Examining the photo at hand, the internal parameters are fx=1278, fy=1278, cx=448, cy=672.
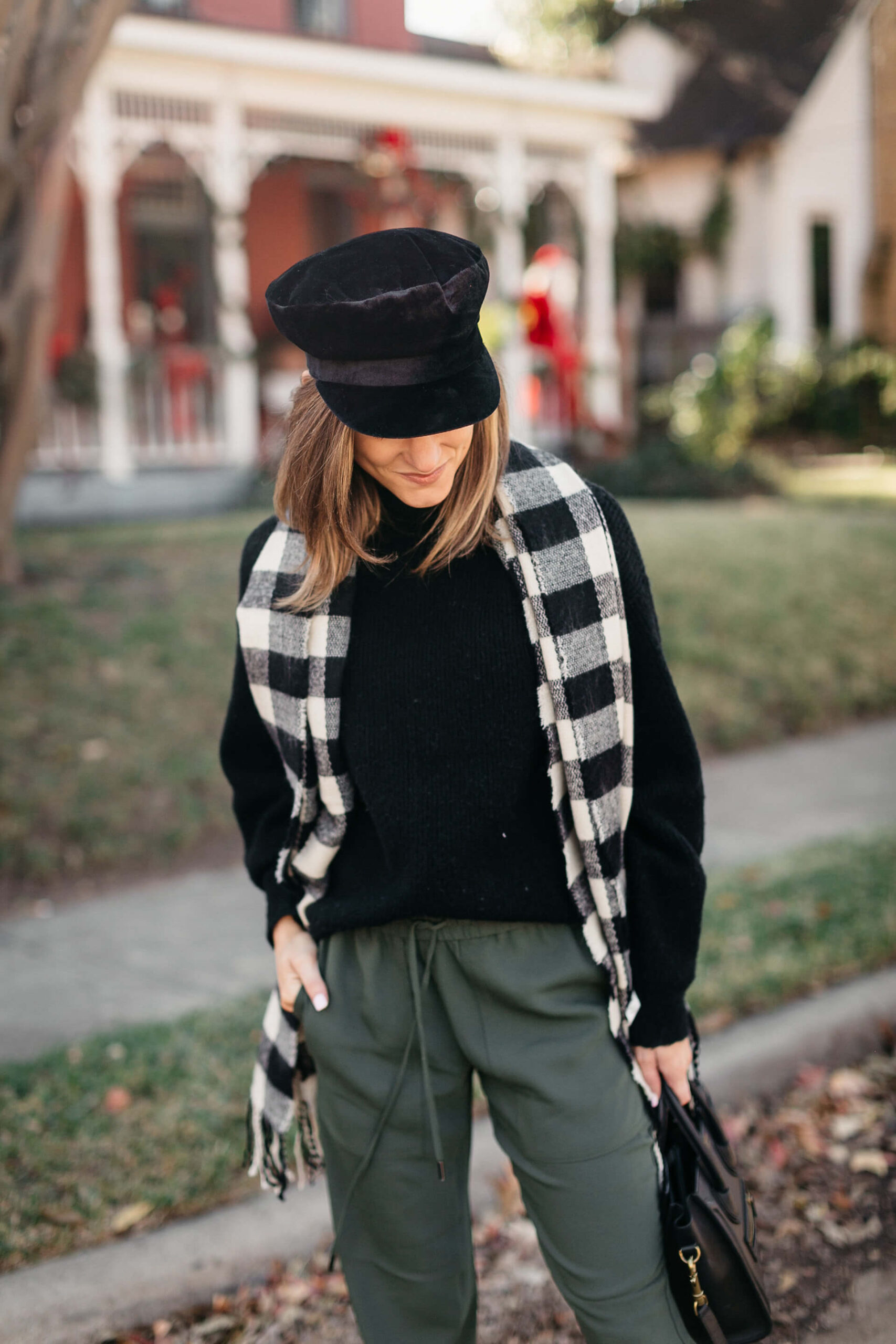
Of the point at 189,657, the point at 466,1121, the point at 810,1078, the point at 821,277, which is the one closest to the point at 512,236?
the point at 821,277

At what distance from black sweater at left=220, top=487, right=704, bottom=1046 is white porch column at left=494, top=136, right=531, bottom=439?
37.9ft

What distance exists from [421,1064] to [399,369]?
101 cm

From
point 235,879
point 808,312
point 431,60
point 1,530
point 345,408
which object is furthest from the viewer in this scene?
point 808,312

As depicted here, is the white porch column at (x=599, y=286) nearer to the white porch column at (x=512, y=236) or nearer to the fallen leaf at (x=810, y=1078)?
the white porch column at (x=512, y=236)

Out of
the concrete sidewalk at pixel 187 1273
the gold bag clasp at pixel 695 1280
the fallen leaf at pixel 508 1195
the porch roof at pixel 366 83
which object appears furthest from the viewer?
the porch roof at pixel 366 83

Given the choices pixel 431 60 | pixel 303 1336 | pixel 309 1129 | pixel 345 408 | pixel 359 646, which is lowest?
pixel 303 1336

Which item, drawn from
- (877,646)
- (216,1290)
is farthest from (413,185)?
(216,1290)

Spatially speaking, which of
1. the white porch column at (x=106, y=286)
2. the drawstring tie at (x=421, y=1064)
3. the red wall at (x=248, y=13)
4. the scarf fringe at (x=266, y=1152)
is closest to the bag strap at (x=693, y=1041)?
the drawstring tie at (x=421, y=1064)

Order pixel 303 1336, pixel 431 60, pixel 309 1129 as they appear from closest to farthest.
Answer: pixel 309 1129 → pixel 303 1336 → pixel 431 60

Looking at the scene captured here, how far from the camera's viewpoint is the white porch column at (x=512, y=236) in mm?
13289

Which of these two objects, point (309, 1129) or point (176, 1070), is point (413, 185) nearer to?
point (176, 1070)

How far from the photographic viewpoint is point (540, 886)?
1888 millimetres

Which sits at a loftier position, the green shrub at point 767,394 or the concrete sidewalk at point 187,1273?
the green shrub at point 767,394

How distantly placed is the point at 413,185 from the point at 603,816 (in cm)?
1178
